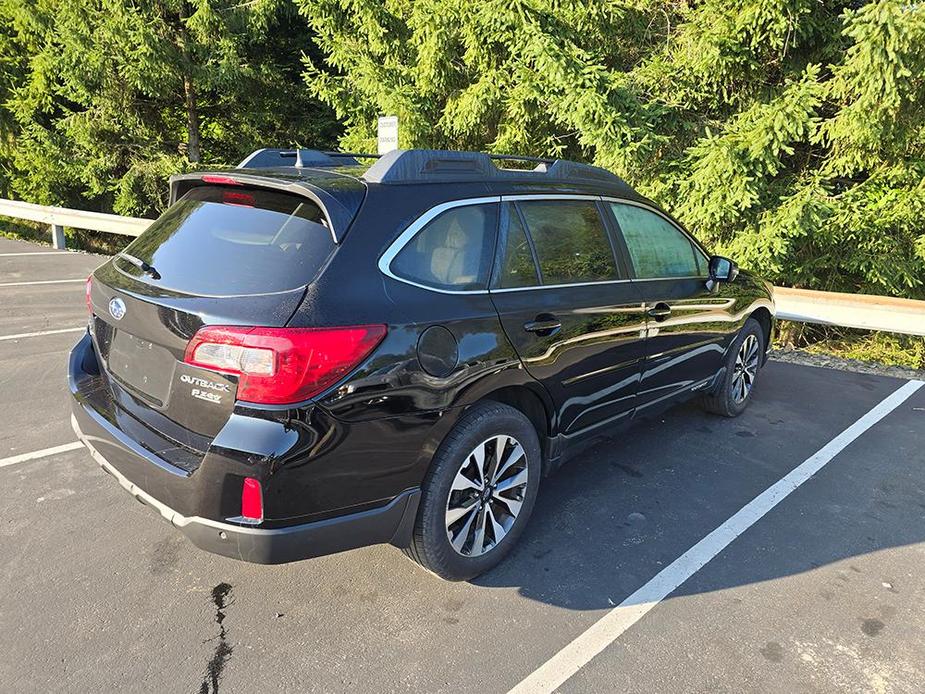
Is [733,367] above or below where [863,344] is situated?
above

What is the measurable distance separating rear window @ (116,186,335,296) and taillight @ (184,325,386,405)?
0.65 ft

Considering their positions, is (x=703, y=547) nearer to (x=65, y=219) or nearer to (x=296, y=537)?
(x=296, y=537)

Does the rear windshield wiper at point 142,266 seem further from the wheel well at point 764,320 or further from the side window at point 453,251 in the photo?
the wheel well at point 764,320

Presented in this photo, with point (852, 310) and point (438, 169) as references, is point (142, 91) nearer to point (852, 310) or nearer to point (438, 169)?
point (438, 169)

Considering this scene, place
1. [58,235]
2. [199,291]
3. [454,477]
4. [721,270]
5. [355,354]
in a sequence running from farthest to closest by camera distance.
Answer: [58,235] → [721,270] → [454,477] → [199,291] → [355,354]

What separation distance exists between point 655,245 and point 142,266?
9.62 feet

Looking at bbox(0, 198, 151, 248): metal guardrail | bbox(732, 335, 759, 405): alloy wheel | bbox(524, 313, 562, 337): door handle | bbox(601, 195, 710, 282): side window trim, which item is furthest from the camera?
bbox(0, 198, 151, 248): metal guardrail

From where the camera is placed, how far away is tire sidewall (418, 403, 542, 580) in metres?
2.72

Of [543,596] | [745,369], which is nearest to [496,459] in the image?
[543,596]

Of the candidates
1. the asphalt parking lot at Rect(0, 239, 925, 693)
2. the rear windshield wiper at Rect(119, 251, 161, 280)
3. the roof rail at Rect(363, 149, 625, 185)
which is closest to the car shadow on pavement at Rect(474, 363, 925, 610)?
the asphalt parking lot at Rect(0, 239, 925, 693)

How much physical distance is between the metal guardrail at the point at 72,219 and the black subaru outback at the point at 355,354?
9.82 meters

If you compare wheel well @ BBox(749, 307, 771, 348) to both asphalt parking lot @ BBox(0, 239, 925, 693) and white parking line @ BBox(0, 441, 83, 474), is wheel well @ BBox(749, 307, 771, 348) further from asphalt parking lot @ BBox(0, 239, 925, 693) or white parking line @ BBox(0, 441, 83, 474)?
white parking line @ BBox(0, 441, 83, 474)

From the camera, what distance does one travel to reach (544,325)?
3.13m

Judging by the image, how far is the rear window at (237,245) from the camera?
97.0 inches
